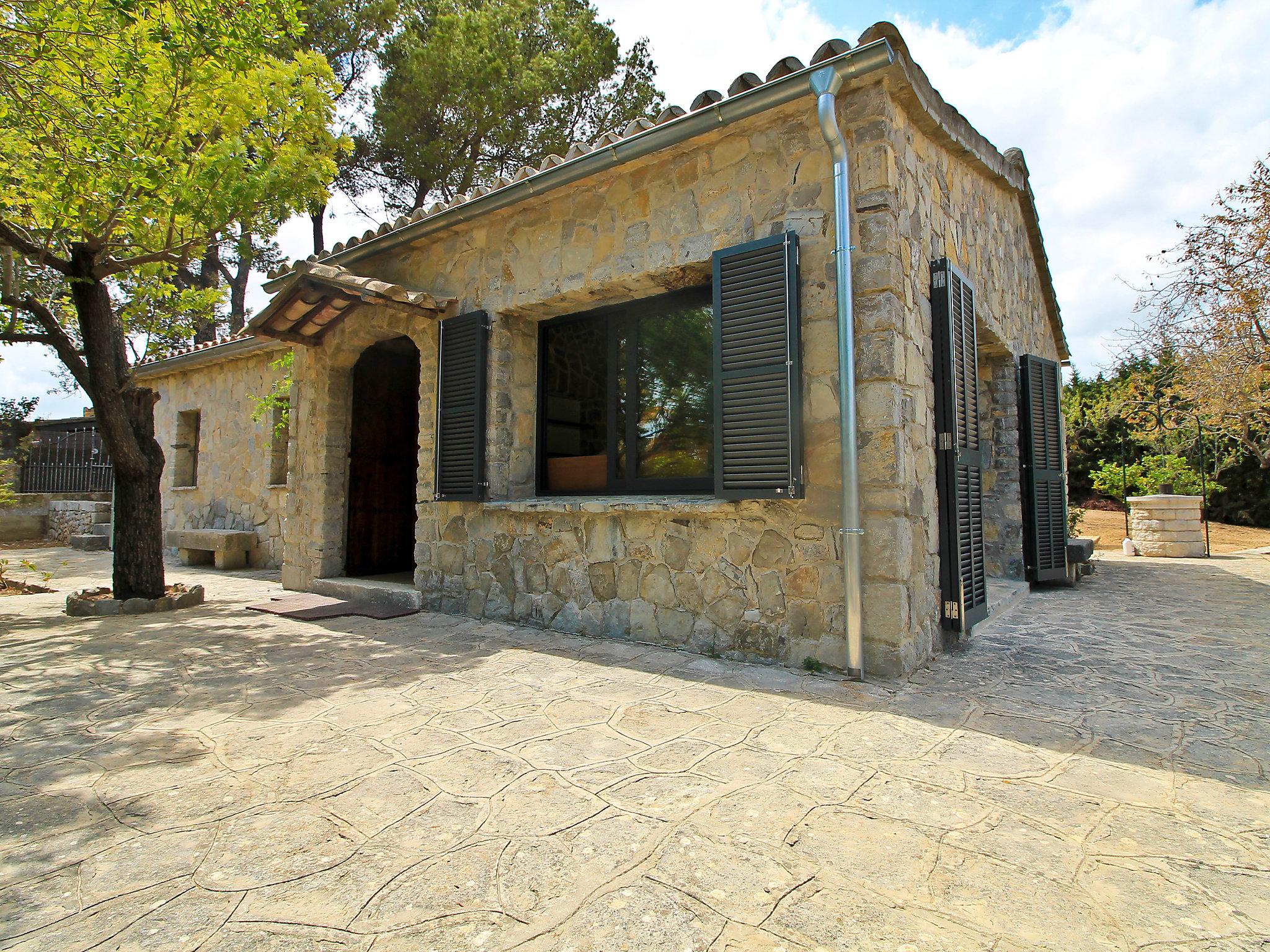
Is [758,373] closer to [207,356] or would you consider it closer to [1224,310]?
[207,356]

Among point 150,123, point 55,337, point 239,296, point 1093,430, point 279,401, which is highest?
point 239,296

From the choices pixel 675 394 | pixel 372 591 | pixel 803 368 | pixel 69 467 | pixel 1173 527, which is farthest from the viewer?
pixel 69 467

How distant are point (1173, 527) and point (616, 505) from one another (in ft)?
36.5

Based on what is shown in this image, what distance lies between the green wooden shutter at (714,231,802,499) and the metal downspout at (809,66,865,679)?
0.80 ft

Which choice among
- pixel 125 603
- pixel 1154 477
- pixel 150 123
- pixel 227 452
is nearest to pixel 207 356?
pixel 227 452

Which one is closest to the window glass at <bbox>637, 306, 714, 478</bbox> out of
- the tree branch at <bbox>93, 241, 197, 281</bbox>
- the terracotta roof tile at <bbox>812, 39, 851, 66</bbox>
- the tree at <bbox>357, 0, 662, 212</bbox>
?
the terracotta roof tile at <bbox>812, 39, 851, 66</bbox>

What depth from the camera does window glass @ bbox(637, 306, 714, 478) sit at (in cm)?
455

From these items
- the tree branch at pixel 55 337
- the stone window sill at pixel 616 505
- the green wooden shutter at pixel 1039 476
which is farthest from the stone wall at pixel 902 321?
the tree branch at pixel 55 337

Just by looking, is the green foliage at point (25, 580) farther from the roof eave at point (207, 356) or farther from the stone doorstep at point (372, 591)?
the stone doorstep at point (372, 591)

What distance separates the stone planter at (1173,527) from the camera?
34.6 ft

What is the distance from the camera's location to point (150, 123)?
4609 mm

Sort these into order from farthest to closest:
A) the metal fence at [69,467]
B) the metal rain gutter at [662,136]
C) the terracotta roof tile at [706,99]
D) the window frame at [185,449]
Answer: the metal fence at [69,467]
the window frame at [185,449]
the terracotta roof tile at [706,99]
the metal rain gutter at [662,136]

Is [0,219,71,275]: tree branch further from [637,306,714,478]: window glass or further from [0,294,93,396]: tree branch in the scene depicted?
[637,306,714,478]: window glass

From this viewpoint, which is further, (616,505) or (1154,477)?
(1154,477)
